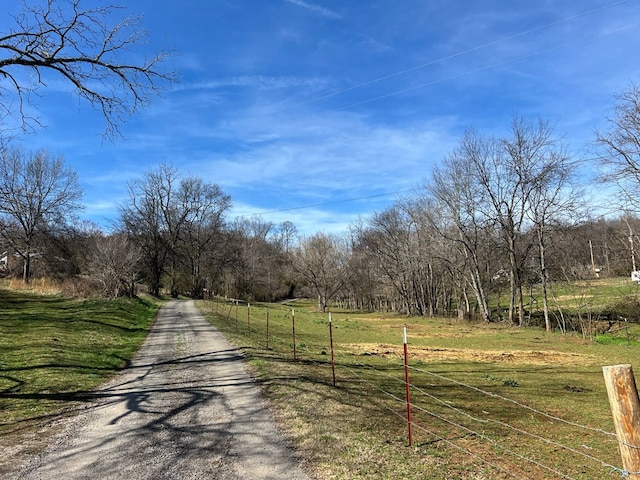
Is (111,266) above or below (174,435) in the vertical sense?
above

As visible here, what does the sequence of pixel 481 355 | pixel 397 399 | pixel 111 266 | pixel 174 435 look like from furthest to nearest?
pixel 111 266 < pixel 481 355 < pixel 397 399 < pixel 174 435

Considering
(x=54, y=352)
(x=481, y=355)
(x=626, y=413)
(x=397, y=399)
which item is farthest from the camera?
(x=481, y=355)

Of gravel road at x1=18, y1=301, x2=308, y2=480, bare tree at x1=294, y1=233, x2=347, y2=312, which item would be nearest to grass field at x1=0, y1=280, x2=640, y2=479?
gravel road at x1=18, y1=301, x2=308, y2=480

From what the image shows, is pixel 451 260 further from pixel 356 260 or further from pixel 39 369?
pixel 39 369

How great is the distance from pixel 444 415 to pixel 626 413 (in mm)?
4342

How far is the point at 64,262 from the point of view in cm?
4156

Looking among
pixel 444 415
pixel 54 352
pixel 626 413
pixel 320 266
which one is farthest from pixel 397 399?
pixel 320 266

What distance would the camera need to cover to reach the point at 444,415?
660 centimetres

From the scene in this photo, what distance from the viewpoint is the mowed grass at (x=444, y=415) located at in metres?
4.54

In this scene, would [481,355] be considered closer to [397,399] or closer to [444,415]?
[397,399]

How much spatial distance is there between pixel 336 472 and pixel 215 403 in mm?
3350

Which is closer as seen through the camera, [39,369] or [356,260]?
[39,369]

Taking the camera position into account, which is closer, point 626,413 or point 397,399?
point 626,413

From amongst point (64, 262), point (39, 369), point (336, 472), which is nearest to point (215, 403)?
point (336, 472)
